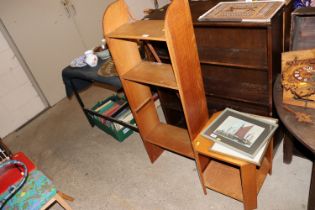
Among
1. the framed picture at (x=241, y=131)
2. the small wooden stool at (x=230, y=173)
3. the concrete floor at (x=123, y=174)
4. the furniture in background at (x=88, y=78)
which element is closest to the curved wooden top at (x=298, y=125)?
the framed picture at (x=241, y=131)

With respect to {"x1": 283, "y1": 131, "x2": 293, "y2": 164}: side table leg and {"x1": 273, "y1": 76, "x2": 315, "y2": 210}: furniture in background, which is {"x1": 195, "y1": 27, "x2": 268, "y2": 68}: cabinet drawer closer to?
{"x1": 273, "y1": 76, "x2": 315, "y2": 210}: furniture in background

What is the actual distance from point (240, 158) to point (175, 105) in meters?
1.01

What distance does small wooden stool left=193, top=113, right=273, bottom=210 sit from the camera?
1607mm

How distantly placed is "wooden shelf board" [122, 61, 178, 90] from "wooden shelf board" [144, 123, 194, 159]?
0.58m

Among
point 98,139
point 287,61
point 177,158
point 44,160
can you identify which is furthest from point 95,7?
point 287,61

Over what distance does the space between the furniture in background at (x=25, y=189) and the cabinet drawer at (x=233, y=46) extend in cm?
140

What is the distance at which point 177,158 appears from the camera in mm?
2393

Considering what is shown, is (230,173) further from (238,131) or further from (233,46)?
(233,46)

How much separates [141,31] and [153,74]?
0.32 metres

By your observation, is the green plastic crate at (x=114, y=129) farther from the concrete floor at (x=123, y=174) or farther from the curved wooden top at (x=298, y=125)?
the curved wooden top at (x=298, y=125)

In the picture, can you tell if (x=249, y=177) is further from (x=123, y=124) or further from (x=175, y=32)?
(x=123, y=124)

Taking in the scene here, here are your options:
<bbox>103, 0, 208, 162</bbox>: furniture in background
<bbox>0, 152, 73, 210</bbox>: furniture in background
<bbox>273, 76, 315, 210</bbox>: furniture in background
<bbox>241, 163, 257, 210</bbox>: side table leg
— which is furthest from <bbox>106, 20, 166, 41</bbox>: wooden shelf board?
<bbox>0, 152, 73, 210</bbox>: furniture in background

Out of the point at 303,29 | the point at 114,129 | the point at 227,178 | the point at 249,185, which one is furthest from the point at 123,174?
the point at 303,29

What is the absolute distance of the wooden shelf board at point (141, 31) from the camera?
5.01 feet
